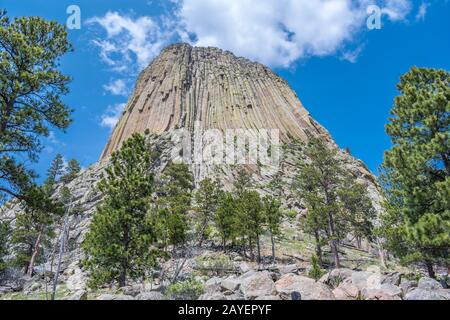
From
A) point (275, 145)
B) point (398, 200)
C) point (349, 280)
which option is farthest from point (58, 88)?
point (275, 145)

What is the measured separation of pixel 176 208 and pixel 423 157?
22.5 meters

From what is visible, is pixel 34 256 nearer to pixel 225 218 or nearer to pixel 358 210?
pixel 225 218

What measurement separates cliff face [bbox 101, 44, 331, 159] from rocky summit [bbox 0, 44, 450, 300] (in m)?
0.35

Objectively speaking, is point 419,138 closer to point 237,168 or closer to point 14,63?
point 14,63

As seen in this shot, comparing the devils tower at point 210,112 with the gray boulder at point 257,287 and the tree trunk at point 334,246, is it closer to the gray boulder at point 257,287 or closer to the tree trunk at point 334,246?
the tree trunk at point 334,246

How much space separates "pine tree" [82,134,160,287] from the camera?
18.0m

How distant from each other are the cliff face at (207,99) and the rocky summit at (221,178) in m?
0.35

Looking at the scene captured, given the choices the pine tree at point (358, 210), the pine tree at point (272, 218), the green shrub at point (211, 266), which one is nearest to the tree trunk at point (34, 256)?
the green shrub at point (211, 266)

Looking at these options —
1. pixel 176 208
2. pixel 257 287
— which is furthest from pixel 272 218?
pixel 257 287

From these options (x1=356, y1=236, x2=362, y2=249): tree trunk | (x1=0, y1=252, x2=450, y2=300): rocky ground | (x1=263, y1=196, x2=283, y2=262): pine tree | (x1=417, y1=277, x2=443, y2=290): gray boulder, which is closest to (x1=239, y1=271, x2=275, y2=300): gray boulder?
(x1=0, y1=252, x2=450, y2=300): rocky ground

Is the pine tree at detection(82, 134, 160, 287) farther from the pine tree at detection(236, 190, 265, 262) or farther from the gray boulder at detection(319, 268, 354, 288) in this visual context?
the pine tree at detection(236, 190, 265, 262)

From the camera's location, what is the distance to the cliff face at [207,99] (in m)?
88.9

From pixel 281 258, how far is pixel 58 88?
27143 millimetres

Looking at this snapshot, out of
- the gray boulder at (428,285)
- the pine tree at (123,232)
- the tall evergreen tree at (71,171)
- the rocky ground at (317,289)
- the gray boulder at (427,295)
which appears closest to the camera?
the gray boulder at (427,295)
